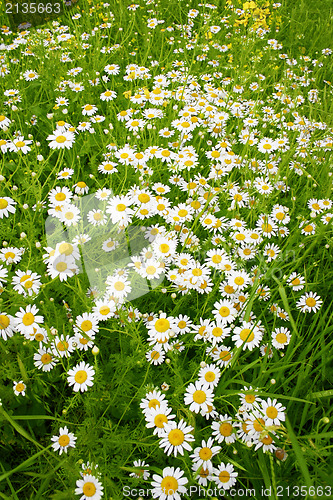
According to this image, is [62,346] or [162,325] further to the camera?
[162,325]

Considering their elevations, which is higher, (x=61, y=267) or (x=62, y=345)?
(x=61, y=267)

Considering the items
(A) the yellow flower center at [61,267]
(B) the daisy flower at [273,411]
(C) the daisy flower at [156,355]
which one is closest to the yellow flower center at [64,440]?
(C) the daisy flower at [156,355]

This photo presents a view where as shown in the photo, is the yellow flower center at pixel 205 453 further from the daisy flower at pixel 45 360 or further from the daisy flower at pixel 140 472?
the daisy flower at pixel 45 360

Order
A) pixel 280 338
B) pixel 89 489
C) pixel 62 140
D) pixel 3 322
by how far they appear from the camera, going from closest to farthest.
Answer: pixel 89 489 → pixel 3 322 → pixel 280 338 → pixel 62 140

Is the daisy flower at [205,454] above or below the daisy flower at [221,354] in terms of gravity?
below

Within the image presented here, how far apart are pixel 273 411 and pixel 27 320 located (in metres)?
1.42

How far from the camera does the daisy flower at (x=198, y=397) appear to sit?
1.66 metres

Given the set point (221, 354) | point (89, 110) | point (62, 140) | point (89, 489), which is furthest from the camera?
point (89, 110)

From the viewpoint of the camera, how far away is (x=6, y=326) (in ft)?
5.80

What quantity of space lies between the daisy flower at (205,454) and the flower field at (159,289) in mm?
14

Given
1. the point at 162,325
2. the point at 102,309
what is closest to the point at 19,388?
the point at 102,309

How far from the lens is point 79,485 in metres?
1.40

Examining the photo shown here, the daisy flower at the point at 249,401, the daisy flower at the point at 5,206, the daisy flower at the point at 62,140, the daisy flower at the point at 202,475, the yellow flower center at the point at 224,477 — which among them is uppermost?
the daisy flower at the point at 62,140

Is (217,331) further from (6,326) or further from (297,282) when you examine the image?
(6,326)
